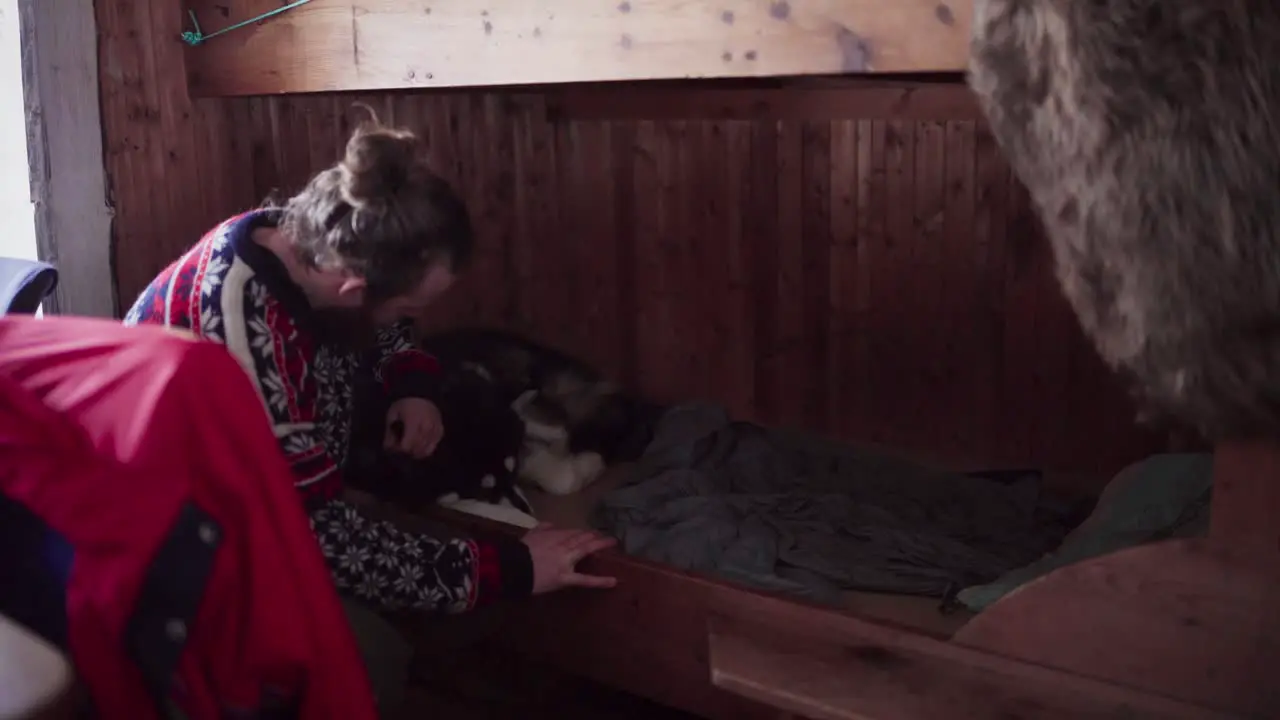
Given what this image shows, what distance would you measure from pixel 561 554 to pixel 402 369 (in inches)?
18.7

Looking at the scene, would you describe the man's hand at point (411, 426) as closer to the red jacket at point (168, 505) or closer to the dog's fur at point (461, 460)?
the dog's fur at point (461, 460)

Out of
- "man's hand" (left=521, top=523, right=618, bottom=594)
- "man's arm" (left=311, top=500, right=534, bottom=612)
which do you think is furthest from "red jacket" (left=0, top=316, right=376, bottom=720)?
"man's hand" (left=521, top=523, right=618, bottom=594)

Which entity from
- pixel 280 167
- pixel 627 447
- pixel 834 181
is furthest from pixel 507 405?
pixel 834 181

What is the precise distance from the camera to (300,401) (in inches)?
60.4

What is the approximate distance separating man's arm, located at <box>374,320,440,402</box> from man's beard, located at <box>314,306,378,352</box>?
0.40 m

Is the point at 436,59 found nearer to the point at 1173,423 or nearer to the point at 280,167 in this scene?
the point at 280,167

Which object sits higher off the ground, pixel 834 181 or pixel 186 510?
pixel 834 181

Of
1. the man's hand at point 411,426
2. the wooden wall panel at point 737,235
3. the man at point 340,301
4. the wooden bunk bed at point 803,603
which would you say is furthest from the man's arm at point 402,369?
the wooden wall panel at point 737,235

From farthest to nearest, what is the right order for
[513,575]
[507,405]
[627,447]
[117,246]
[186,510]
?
1. [627,447]
2. [507,405]
3. [117,246]
4. [513,575]
5. [186,510]

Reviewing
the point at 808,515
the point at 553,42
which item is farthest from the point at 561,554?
the point at 553,42

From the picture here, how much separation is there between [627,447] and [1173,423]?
153 centimetres

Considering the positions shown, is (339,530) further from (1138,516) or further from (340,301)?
(1138,516)

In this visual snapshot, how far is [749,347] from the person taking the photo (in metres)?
2.92

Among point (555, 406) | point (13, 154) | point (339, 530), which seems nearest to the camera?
point (339, 530)
